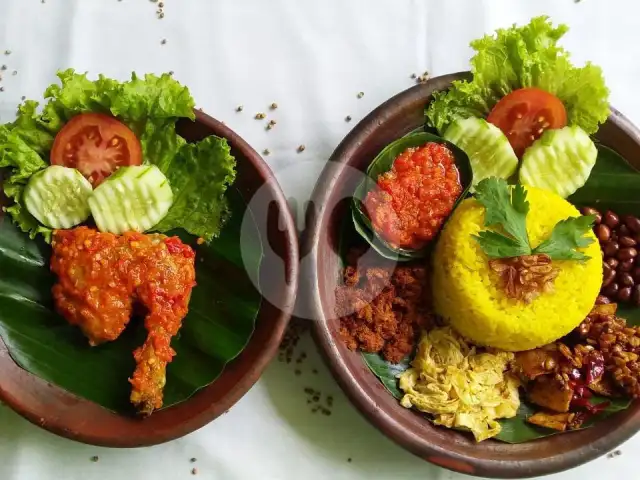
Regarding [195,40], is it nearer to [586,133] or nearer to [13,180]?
[13,180]

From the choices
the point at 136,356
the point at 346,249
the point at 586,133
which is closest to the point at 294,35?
the point at 346,249

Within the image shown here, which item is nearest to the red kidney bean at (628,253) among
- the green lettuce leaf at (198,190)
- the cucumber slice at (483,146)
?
the cucumber slice at (483,146)

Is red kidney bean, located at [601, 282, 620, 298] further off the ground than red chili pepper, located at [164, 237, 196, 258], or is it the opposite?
red chili pepper, located at [164, 237, 196, 258]

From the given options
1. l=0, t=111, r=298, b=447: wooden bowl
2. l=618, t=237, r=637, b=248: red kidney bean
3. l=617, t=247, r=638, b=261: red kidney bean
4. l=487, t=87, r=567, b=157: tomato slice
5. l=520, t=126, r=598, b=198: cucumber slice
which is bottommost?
l=0, t=111, r=298, b=447: wooden bowl

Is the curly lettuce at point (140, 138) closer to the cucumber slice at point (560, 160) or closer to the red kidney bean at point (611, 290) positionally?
the cucumber slice at point (560, 160)

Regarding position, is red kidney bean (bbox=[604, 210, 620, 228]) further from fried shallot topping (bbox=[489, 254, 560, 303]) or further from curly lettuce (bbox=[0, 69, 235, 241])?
curly lettuce (bbox=[0, 69, 235, 241])

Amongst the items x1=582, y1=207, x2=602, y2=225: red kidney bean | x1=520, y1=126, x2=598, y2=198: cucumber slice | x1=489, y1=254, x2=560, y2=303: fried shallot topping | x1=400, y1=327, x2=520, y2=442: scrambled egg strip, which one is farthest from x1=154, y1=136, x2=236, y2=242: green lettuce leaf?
x1=582, y1=207, x2=602, y2=225: red kidney bean
